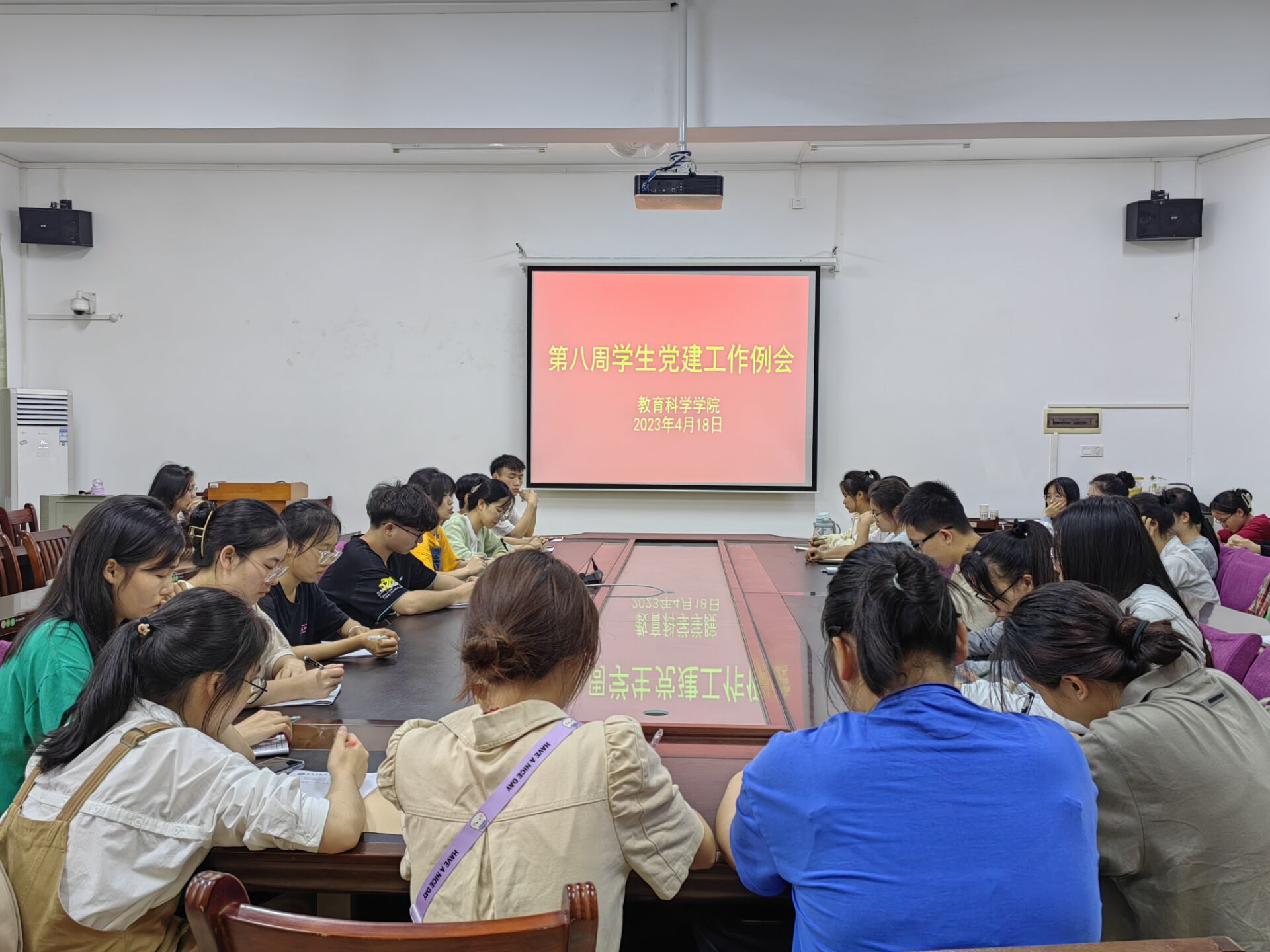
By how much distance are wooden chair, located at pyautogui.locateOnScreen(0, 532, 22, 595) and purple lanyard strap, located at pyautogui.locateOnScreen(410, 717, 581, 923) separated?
339 centimetres

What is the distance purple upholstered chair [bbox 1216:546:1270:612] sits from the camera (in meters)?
3.31

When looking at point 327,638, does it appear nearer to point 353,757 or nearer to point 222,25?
point 353,757

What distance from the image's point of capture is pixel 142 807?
1097mm

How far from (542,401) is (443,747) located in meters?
5.19

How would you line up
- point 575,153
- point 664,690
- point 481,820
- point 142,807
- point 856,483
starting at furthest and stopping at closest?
point 575,153 → point 856,483 → point 664,690 → point 142,807 → point 481,820

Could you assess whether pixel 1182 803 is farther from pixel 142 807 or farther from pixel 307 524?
pixel 307 524

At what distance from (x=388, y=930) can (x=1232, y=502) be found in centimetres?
546

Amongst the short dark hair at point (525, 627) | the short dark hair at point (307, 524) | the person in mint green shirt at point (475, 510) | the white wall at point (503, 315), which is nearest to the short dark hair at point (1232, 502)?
the white wall at point (503, 315)

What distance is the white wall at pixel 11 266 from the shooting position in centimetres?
611

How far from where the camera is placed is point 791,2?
3.45 meters

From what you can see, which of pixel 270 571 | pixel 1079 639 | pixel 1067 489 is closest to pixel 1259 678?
pixel 1079 639

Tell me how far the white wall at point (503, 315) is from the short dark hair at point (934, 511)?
11.1ft

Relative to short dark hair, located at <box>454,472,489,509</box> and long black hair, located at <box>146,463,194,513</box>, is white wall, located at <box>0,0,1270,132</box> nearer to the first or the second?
long black hair, located at <box>146,463,194,513</box>

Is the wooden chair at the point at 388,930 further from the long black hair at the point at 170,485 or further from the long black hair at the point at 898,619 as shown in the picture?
the long black hair at the point at 170,485
